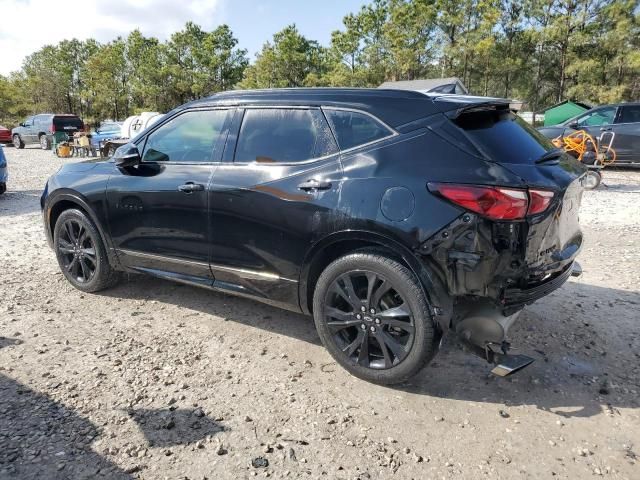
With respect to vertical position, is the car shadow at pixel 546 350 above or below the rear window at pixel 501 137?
below

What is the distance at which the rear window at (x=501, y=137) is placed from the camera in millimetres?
2736

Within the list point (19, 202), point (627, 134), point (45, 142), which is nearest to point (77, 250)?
point (19, 202)

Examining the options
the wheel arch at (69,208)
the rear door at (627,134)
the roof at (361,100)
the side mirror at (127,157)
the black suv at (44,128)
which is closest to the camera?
the roof at (361,100)

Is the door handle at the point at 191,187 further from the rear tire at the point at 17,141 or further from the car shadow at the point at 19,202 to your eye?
the rear tire at the point at 17,141

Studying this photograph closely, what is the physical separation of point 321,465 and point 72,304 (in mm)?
2972

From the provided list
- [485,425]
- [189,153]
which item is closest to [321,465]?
[485,425]

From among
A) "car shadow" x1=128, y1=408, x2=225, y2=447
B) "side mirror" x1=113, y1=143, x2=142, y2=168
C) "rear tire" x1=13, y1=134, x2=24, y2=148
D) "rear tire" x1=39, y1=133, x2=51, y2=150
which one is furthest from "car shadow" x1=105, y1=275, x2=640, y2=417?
"rear tire" x1=13, y1=134, x2=24, y2=148

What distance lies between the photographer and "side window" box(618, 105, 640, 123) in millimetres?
12562

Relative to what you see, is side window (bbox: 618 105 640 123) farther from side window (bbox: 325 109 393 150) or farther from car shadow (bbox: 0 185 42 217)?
car shadow (bbox: 0 185 42 217)

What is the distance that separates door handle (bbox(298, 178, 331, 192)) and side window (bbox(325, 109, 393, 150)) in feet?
0.84

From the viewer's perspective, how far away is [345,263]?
2.97 meters

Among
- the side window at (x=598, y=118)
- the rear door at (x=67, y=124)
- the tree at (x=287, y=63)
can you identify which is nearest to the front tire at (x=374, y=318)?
the side window at (x=598, y=118)

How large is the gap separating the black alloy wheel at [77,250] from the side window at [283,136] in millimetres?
1856

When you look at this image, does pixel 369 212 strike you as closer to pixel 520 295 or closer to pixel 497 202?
pixel 497 202
